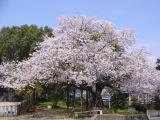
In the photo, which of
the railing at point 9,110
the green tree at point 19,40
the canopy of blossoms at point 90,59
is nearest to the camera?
the canopy of blossoms at point 90,59

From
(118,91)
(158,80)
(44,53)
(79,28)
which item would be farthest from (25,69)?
(158,80)

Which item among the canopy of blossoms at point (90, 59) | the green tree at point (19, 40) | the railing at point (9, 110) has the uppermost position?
the green tree at point (19, 40)

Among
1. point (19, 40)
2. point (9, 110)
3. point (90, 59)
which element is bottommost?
point (9, 110)

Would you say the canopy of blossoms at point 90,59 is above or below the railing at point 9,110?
above

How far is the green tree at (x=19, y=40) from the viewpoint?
131 feet

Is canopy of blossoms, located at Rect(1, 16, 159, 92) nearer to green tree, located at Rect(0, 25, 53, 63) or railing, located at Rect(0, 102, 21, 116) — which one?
railing, located at Rect(0, 102, 21, 116)

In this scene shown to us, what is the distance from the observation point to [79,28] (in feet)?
90.9

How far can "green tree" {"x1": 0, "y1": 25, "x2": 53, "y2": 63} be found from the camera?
131 feet

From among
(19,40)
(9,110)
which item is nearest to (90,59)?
(9,110)

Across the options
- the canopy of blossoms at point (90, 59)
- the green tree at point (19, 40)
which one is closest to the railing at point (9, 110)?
the canopy of blossoms at point (90, 59)

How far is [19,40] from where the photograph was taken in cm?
4041

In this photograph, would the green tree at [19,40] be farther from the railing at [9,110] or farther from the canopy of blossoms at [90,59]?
the railing at [9,110]

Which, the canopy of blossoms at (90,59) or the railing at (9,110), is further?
the railing at (9,110)

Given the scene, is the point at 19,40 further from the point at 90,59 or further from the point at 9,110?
the point at 90,59
